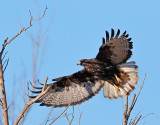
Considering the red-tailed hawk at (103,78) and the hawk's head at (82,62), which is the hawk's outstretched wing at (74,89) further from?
the hawk's head at (82,62)

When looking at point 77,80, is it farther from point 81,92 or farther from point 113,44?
point 113,44

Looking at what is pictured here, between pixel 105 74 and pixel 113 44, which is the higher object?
pixel 113 44

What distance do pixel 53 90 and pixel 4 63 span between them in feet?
14.3

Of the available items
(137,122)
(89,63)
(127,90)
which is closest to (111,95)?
(127,90)

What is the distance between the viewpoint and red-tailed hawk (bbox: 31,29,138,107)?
26.8 ft

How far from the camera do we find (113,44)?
8.10 m

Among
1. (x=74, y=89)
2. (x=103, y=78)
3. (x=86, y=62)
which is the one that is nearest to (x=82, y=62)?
(x=86, y=62)

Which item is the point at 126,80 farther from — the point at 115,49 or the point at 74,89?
the point at 74,89

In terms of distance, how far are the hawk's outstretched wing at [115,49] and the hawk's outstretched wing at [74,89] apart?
41.0 inches

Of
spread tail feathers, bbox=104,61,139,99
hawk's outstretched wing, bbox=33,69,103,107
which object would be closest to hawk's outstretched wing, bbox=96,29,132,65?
spread tail feathers, bbox=104,61,139,99

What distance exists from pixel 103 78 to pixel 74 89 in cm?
118

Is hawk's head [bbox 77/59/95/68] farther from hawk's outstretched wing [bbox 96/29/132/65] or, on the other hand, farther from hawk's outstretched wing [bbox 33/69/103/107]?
hawk's outstretched wing [bbox 33/69/103/107]

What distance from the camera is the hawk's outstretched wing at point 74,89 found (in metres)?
9.26

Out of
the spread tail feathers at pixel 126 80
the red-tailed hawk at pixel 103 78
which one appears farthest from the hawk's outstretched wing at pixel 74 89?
the spread tail feathers at pixel 126 80
